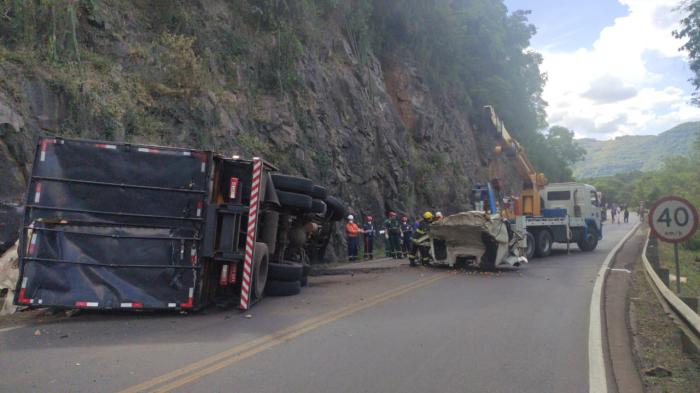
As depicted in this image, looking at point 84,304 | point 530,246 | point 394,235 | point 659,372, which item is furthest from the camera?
point 394,235

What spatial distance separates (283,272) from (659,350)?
Answer: 657 cm

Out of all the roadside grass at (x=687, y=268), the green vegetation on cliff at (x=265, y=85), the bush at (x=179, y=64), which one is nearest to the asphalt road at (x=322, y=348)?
the roadside grass at (x=687, y=268)

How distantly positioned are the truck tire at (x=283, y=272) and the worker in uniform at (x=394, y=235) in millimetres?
9398

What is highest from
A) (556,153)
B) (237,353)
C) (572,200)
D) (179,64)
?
(556,153)

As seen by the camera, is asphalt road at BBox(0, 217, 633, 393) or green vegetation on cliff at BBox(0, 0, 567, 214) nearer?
asphalt road at BBox(0, 217, 633, 393)

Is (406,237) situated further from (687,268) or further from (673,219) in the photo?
(673,219)

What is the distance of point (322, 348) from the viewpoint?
6738 mm

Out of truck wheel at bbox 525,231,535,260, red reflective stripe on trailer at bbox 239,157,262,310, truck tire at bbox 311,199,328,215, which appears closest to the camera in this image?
red reflective stripe on trailer at bbox 239,157,262,310

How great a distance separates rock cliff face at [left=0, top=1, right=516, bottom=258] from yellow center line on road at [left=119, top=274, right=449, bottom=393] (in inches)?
261

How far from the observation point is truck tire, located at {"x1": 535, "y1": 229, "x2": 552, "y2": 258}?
20812 mm

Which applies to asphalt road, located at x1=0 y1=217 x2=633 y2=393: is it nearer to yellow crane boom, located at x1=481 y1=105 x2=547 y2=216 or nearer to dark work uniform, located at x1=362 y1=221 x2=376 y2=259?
dark work uniform, located at x1=362 y1=221 x2=376 y2=259

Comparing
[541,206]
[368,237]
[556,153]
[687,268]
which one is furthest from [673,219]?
[556,153]

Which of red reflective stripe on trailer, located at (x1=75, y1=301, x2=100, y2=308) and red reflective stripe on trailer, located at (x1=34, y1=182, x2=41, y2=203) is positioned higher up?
red reflective stripe on trailer, located at (x1=34, y1=182, x2=41, y2=203)

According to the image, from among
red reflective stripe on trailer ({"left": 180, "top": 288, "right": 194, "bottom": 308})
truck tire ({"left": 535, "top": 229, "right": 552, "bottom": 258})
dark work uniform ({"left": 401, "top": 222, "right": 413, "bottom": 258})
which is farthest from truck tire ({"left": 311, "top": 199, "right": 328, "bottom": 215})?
truck tire ({"left": 535, "top": 229, "right": 552, "bottom": 258})
